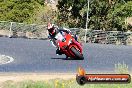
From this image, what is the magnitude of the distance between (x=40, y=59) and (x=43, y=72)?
447 centimetres

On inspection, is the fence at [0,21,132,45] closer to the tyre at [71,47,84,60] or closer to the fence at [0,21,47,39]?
the fence at [0,21,47,39]

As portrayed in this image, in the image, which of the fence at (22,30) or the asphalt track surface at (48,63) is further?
the fence at (22,30)

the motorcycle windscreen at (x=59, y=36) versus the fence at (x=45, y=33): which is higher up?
the motorcycle windscreen at (x=59, y=36)

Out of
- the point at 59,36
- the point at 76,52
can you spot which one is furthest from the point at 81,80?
the point at 76,52

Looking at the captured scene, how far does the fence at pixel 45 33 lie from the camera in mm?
37969

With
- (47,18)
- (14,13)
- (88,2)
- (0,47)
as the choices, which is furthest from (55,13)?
(0,47)

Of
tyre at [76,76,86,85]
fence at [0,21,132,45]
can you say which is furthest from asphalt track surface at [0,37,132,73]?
fence at [0,21,132,45]

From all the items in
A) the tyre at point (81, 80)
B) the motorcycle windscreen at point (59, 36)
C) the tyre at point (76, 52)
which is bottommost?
the tyre at point (76, 52)

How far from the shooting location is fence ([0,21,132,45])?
38.0 meters

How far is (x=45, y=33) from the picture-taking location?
4109cm

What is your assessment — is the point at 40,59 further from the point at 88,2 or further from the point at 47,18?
the point at 47,18

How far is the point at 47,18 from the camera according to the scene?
50906 millimetres

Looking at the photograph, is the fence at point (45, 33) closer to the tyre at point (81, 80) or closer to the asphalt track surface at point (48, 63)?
the asphalt track surface at point (48, 63)

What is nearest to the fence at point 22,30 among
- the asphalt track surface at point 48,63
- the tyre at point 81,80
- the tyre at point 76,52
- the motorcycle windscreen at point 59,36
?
the asphalt track surface at point 48,63
